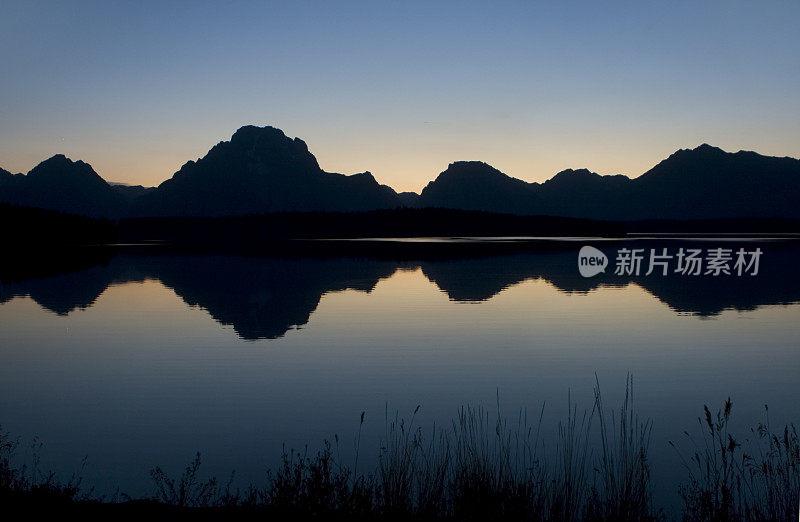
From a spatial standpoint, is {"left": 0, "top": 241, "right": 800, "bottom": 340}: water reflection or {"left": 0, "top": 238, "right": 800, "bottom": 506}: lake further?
{"left": 0, "top": 241, "right": 800, "bottom": 340}: water reflection

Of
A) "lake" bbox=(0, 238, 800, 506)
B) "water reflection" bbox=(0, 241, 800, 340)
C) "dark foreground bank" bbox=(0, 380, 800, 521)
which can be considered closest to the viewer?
"dark foreground bank" bbox=(0, 380, 800, 521)

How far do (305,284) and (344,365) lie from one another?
2894 cm

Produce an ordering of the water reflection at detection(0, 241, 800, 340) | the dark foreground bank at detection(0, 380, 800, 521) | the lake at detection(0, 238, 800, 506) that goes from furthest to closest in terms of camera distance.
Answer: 1. the water reflection at detection(0, 241, 800, 340)
2. the lake at detection(0, 238, 800, 506)
3. the dark foreground bank at detection(0, 380, 800, 521)

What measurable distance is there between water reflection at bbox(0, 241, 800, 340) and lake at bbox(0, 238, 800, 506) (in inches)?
17.0

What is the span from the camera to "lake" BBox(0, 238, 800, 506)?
46.5 ft

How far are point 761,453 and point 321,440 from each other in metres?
8.66

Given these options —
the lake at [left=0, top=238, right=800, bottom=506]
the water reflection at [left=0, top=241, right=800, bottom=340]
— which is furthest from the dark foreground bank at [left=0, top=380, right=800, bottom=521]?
the water reflection at [left=0, top=241, right=800, bottom=340]

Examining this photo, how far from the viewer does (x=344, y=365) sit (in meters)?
21.6

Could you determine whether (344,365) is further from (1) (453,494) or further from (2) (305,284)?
(2) (305,284)

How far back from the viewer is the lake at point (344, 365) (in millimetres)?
14188

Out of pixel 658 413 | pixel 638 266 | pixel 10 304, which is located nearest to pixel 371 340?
pixel 658 413

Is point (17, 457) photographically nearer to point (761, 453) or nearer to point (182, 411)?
point (182, 411)

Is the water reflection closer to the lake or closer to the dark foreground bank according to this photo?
the lake

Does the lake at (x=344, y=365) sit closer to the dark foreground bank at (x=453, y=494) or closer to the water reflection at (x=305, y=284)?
the water reflection at (x=305, y=284)
